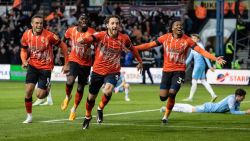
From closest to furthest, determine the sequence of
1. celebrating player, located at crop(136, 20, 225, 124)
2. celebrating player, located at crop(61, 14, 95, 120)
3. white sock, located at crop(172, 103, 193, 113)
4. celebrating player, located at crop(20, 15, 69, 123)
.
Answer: celebrating player, located at crop(20, 15, 69, 123), celebrating player, located at crop(136, 20, 225, 124), celebrating player, located at crop(61, 14, 95, 120), white sock, located at crop(172, 103, 193, 113)

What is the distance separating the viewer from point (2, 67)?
46.6 meters

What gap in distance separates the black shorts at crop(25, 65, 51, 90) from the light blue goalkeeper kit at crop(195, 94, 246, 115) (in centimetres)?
556

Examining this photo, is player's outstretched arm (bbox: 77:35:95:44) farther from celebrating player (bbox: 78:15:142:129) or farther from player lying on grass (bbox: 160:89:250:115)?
player lying on grass (bbox: 160:89:250:115)

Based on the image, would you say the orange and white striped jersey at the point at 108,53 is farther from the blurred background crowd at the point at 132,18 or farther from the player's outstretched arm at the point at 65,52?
the blurred background crowd at the point at 132,18

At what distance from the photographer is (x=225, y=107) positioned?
22.3 metres

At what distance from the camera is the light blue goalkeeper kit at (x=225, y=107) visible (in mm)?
21906

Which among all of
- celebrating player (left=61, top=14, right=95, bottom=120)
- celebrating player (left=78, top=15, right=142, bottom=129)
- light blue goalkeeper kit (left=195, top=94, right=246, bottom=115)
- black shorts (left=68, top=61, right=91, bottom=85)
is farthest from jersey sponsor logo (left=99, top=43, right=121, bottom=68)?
light blue goalkeeper kit (left=195, top=94, right=246, bottom=115)

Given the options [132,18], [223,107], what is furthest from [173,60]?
[132,18]

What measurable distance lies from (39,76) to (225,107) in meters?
6.04

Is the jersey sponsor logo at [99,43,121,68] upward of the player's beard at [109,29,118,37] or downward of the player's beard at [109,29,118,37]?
downward

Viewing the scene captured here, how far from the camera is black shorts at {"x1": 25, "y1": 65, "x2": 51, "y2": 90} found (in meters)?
18.8

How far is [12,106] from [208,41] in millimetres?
24383

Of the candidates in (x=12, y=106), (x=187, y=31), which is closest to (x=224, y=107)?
(x=12, y=106)

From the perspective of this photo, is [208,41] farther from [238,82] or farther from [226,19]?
[238,82]
